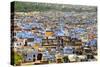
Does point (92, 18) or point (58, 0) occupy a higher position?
point (58, 0)

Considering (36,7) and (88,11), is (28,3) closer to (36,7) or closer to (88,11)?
(36,7)

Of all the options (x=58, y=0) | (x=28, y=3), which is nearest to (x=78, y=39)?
(x=58, y=0)

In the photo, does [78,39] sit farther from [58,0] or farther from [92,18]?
[58,0]

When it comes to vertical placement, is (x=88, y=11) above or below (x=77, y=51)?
above
